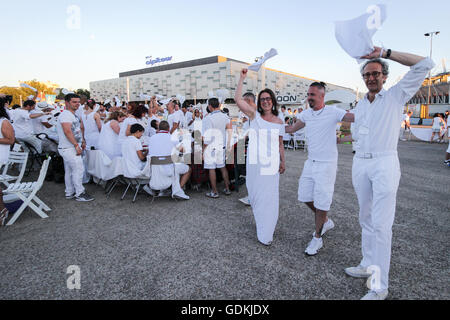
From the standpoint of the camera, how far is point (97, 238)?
10.9 ft

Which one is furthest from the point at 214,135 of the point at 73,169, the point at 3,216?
the point at 3,216

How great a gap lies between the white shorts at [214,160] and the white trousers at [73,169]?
2381 millimetres

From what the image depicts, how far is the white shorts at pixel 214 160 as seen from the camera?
4887mm

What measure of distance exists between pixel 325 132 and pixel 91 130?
5.53 m

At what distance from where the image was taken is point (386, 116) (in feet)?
6.74

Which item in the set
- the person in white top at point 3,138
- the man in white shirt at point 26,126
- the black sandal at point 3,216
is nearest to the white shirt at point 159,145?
the person in white top at point 3,138

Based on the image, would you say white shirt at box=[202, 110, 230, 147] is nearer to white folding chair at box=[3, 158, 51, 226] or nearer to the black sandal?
white folding chair at box=[3, 158, 51, 226]

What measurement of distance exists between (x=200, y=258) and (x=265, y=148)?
1.48 metres

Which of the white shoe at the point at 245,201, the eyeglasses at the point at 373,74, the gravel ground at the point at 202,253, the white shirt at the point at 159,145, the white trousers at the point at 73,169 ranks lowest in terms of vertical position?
the gravel ground at the point at 202,253

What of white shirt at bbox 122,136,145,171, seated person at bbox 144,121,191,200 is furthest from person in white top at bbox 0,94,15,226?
seated person at bbox 144,121,191,200

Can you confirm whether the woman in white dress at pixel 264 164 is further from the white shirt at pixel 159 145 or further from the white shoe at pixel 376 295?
the white shirt at pixel 159 145

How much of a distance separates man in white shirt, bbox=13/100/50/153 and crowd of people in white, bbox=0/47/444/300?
207 centimetres

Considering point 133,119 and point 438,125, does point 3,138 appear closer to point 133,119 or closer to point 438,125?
point 133,119
